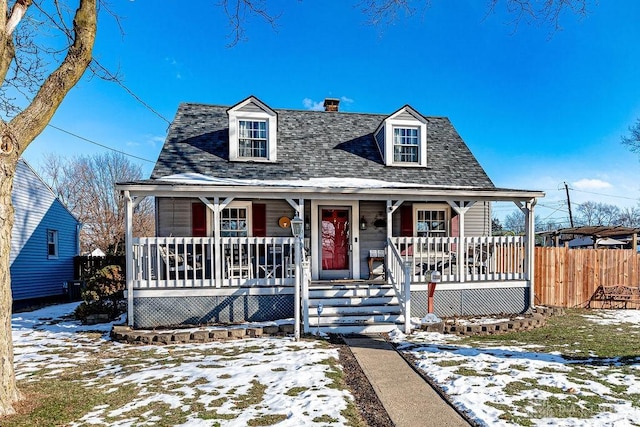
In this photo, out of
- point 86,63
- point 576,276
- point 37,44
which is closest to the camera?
point 86,63

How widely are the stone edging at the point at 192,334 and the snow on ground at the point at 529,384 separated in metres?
2.75

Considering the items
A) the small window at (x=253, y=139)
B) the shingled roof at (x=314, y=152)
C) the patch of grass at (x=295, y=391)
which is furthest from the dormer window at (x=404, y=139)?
the patch of grass at (x=295, y=391)

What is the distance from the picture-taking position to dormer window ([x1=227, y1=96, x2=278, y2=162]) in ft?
35.0

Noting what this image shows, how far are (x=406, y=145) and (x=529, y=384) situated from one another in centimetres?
804

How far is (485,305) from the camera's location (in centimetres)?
909

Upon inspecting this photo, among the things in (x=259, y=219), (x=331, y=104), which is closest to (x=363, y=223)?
(x=259, y=219)

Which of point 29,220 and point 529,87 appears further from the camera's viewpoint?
point 529,87

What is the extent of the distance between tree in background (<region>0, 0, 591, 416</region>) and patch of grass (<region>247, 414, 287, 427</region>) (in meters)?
2.76

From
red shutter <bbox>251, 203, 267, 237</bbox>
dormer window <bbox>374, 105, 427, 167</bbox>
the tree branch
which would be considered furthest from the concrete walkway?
dormer window <bbox>374, 105, 427, 167</bbox>

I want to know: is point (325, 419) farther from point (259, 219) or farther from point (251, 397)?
point (259, 219)

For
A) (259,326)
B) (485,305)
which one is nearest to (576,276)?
(485,305)

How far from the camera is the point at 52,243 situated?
14781 mm

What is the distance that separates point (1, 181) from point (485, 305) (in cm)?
976

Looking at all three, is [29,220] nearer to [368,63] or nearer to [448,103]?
[368,63]
